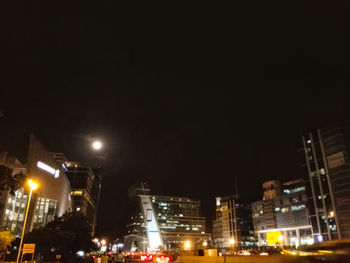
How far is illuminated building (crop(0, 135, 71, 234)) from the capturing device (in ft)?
227

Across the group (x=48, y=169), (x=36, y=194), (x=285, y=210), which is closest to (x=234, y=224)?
(x=285, y=210)

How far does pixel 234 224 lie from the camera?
178000 millimetres

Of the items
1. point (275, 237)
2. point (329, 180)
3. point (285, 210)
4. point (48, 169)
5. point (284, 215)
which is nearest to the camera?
point (48, 169)

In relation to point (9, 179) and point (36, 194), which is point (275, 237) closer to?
point (36, 194)

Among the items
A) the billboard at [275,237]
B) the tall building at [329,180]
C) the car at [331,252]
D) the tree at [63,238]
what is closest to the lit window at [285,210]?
the tall building at [329,180]

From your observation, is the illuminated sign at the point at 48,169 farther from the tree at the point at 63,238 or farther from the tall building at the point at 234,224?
the tall building at the point at 234,224

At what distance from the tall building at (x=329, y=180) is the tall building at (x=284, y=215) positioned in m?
12.6

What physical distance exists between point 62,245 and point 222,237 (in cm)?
15288

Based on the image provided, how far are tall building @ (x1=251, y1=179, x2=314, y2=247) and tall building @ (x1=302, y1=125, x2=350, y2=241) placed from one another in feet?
41.4

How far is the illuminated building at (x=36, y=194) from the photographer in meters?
69.2

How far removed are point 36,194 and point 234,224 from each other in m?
129

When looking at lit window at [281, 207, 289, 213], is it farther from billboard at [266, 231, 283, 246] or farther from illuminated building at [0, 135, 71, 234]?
illuminated building at [0, 135, 71, 234]

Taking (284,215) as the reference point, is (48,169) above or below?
above

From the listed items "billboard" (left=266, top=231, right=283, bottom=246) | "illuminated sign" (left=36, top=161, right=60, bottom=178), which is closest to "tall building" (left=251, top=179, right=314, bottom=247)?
"billboard" (left=266, top=231, right=283, bottom=246)
